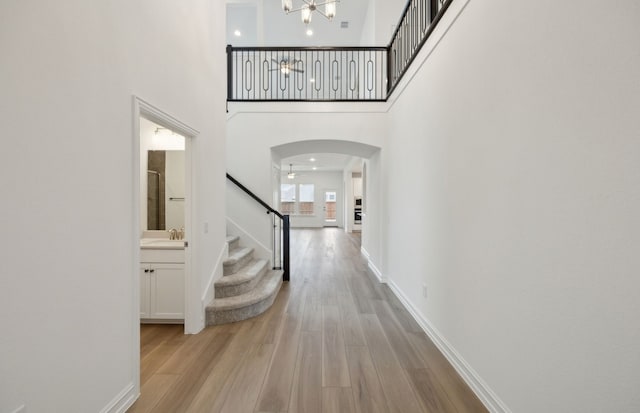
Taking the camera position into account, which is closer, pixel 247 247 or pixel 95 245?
pixel 95 245

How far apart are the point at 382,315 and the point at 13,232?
3351mm

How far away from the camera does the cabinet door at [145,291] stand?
3164mm

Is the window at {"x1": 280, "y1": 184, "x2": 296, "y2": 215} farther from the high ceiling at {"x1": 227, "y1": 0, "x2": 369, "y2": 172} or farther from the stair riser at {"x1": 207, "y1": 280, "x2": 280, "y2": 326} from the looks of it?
the stair riser at {"x1": 207, "y1": 280, "x2": 280, "y2": 326}

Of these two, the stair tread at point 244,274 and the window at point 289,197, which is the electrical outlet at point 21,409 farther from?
the window at point 289,197

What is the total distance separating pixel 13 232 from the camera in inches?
47.4

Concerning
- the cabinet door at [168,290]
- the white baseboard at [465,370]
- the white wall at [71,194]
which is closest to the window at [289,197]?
the cabinet door at [168,290]

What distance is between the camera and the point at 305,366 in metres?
2.44

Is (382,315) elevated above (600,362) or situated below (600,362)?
below

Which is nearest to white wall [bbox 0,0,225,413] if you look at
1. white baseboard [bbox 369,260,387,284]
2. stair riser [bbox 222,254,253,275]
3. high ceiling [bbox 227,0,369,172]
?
stair riser [bbox 222,254,253,275]

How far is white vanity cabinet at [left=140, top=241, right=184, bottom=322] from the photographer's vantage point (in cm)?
316

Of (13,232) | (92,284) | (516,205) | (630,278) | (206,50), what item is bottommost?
(92,284)

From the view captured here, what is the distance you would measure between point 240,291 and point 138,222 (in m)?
1.88

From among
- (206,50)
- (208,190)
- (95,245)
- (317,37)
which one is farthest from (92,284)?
(317,37)

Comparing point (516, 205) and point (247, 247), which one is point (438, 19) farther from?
point (247, 247)
